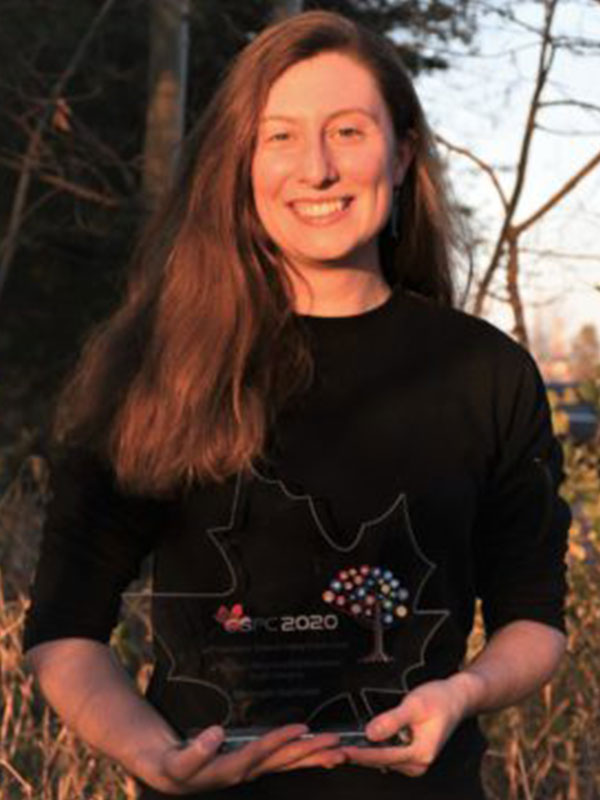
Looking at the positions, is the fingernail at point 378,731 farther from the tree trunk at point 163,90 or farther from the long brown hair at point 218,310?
the tree trunk at point 163,90

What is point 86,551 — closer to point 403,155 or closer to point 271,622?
point 271,622

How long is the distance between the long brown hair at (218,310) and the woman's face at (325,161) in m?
0.03

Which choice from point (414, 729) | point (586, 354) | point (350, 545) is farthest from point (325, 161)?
point (586, 354)

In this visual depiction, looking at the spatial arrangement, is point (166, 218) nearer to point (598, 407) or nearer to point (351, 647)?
point (351, 647)

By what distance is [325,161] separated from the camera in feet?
Result: 6.91

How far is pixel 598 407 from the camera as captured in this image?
5.04 meters

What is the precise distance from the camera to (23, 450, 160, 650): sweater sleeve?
202 centimetres

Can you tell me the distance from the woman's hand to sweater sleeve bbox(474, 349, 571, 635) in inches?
15.6

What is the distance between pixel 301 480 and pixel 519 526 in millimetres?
309

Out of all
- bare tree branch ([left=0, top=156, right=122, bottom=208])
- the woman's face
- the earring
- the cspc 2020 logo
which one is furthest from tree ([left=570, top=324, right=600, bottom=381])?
bare tree branch ([left=0, top=156, right=122, bottom=208])

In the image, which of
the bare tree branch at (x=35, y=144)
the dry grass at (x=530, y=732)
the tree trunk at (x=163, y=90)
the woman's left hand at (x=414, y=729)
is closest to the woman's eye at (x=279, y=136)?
the woman's left hand at (x=414, y=729)

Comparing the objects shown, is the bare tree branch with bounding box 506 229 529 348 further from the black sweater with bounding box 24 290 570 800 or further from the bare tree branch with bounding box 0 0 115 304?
the bare tree branch with bounding box 0 0 115 304

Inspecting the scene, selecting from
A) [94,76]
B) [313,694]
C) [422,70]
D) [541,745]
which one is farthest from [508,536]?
[94,76]

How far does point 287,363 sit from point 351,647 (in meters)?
0.42
